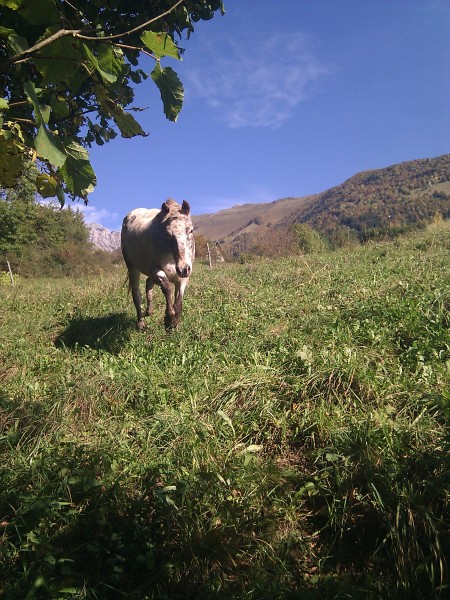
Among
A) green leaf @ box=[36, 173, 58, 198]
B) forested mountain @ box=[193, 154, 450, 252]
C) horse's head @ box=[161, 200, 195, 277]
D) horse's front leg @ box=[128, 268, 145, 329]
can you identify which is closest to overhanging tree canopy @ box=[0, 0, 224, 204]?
green leaf @ box=[36, 173, 58, 198]

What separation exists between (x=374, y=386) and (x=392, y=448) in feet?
2.61

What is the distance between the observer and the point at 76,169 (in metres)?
1.63

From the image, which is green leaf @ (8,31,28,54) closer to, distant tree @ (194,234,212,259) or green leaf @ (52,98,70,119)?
green leaf @ (52,98,70,119)

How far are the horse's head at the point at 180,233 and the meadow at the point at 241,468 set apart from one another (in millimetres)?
1337

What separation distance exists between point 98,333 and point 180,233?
2361 millimetres

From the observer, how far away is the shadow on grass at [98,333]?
235 inches

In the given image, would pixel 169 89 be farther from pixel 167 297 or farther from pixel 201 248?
pixel 201 248

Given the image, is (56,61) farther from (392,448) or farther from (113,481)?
(392,448)

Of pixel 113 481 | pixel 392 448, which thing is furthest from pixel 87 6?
pixel 392 448

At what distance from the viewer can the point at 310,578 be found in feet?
7.09

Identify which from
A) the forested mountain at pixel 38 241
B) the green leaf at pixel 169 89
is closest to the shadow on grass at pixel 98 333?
the green leaf at pixel 169 89

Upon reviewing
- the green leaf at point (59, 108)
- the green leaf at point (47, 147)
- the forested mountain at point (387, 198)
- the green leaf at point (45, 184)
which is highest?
the forested mountain at point (387, 198)

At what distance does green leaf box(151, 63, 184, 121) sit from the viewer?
5.25 feet

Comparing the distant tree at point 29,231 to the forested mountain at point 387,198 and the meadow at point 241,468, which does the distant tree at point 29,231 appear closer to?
the meadow at point 241,468
